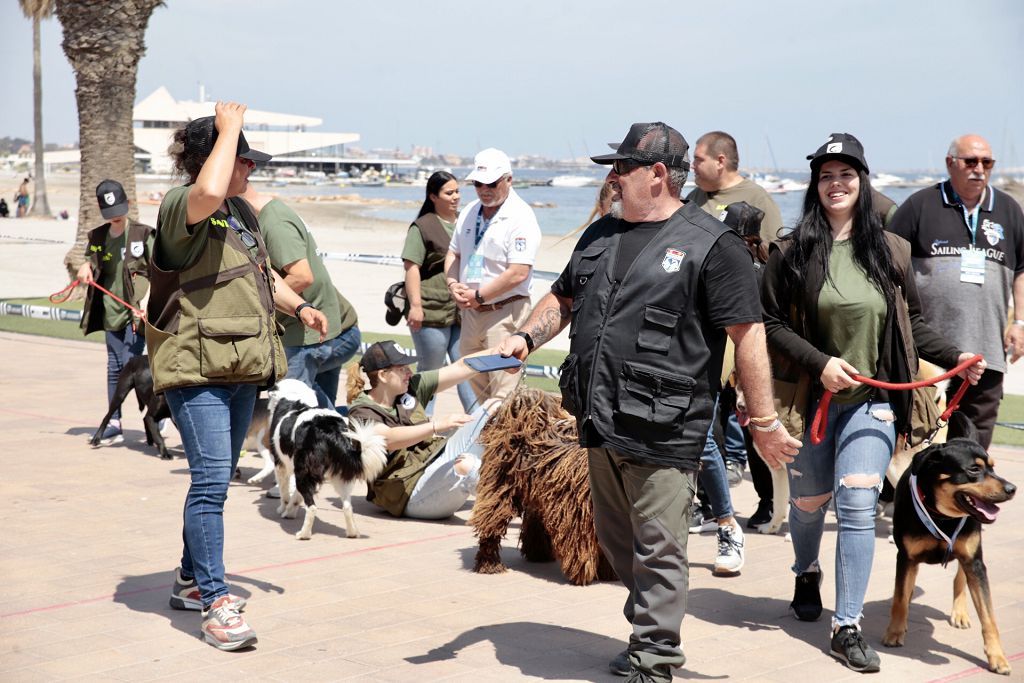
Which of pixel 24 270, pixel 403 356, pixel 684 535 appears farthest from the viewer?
pixel 24 270

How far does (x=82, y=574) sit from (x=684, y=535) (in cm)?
312

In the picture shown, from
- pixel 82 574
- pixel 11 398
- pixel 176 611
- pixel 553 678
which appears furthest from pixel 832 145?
pixel 11 398

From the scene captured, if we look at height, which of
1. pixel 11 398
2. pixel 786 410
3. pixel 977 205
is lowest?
pixel 11 398

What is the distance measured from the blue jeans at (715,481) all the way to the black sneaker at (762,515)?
0.92 meters

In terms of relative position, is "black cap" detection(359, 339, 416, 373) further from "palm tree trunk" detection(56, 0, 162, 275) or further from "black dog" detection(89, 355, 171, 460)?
"palm tree trunk" detection(56, 0, 162, 275)

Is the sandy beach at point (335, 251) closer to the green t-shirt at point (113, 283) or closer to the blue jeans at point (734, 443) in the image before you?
the green t-shirt at point (113, 283)

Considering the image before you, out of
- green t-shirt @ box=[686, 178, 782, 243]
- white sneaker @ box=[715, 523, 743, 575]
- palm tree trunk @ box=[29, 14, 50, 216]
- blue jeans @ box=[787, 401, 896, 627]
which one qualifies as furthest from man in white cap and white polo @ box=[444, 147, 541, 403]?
palm tree trunk @ box=[29, 14, 50, 216]

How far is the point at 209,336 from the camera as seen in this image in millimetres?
4793

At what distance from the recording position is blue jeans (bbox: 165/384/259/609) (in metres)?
4.88

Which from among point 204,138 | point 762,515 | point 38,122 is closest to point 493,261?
point 762,515

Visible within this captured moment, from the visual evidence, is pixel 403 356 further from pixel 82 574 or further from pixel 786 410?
pixel 786 410

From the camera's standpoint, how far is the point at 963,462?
466 centimetres

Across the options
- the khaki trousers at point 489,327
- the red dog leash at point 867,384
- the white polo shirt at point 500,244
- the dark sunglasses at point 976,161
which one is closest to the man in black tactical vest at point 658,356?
the red dog leash at point 867,384

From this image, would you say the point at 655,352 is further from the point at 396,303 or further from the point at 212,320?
the point at 396,303
